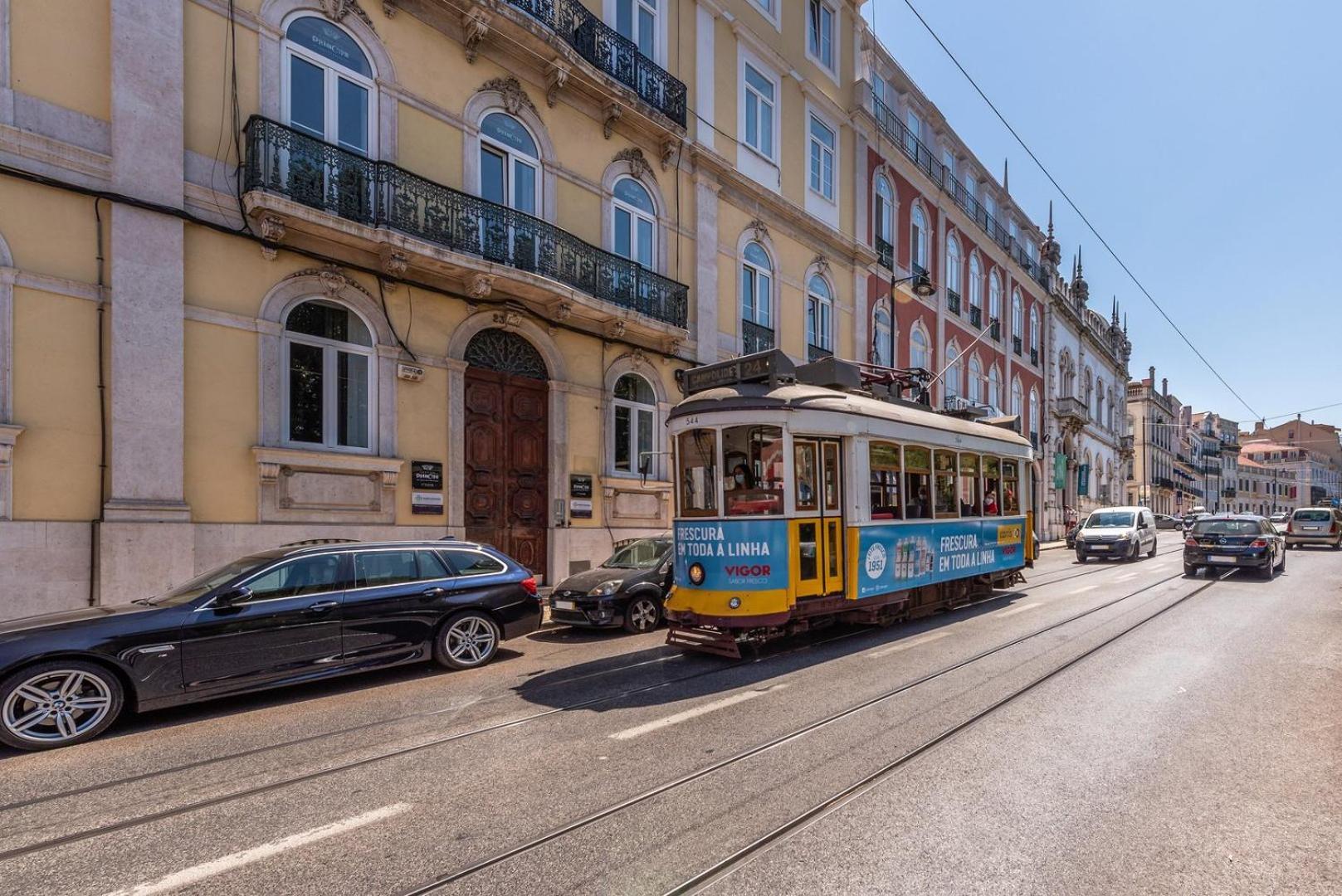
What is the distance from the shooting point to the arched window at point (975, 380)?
3111 centimetres

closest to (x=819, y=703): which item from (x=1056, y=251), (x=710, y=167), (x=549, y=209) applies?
(x=549, y=209)

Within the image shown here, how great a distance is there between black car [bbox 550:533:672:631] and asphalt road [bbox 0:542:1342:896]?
6.97 ft

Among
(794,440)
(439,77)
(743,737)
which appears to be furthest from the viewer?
(439,77)

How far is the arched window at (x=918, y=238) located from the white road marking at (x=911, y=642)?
19774 mm

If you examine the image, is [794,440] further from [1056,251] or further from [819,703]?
[1056,251]

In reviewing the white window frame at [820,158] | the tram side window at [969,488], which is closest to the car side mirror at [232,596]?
the tram side window at [969,488]

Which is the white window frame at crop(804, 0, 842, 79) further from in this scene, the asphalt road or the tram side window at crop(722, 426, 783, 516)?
the asphalt road

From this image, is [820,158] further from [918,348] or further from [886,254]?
[918,348]

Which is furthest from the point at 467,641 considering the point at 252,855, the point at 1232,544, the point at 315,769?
the point at 1232,544

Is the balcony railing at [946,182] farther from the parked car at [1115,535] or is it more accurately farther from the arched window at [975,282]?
the parked car at [1115,535]

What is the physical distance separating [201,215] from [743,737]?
1010 cm

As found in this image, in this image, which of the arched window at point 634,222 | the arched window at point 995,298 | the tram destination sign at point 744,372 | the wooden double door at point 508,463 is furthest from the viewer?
the arched window at point 995,298

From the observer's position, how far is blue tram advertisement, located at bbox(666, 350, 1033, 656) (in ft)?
26.4

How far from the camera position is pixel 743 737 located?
17.7 feet
